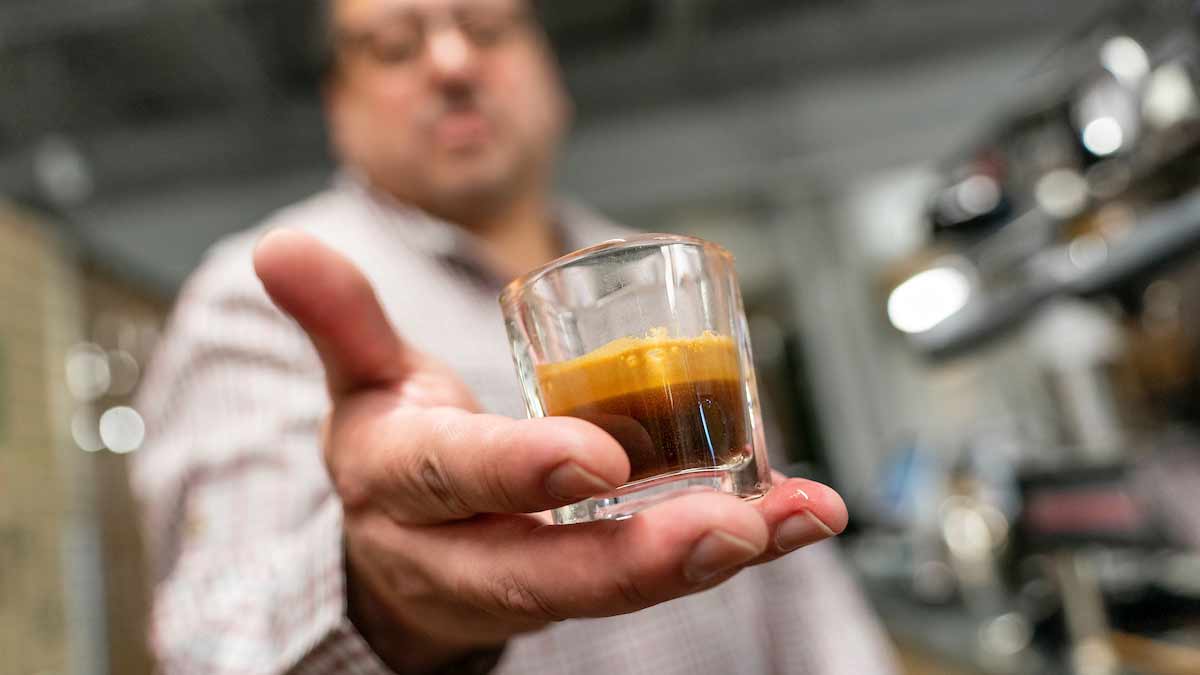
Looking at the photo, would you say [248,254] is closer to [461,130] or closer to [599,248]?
[461,130]

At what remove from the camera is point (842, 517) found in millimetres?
426

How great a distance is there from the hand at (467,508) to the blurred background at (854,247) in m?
1.06

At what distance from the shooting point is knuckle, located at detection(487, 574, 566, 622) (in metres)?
0.44

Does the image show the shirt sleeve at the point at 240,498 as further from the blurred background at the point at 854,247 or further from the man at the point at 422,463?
the blurred background at the point at 854,247

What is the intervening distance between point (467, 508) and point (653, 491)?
0.11m

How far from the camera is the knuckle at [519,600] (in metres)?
0.44

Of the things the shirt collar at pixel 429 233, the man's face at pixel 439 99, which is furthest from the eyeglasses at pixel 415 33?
the shirt collar at pixel 429 233

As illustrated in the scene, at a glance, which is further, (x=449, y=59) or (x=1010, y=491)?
(x=1010, y=491)

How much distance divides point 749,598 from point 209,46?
427 cm

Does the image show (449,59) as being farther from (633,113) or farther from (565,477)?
(633,113)

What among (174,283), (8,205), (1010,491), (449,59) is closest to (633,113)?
(174,283)

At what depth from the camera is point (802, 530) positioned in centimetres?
42

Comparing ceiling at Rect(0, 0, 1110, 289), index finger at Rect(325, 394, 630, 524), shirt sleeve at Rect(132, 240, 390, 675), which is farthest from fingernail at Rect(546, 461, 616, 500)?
ceiling at Rect(0, 0, 1110, 289)

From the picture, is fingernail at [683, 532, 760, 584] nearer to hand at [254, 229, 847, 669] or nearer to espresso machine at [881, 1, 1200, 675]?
hand at [254, 229, 847, 669]
